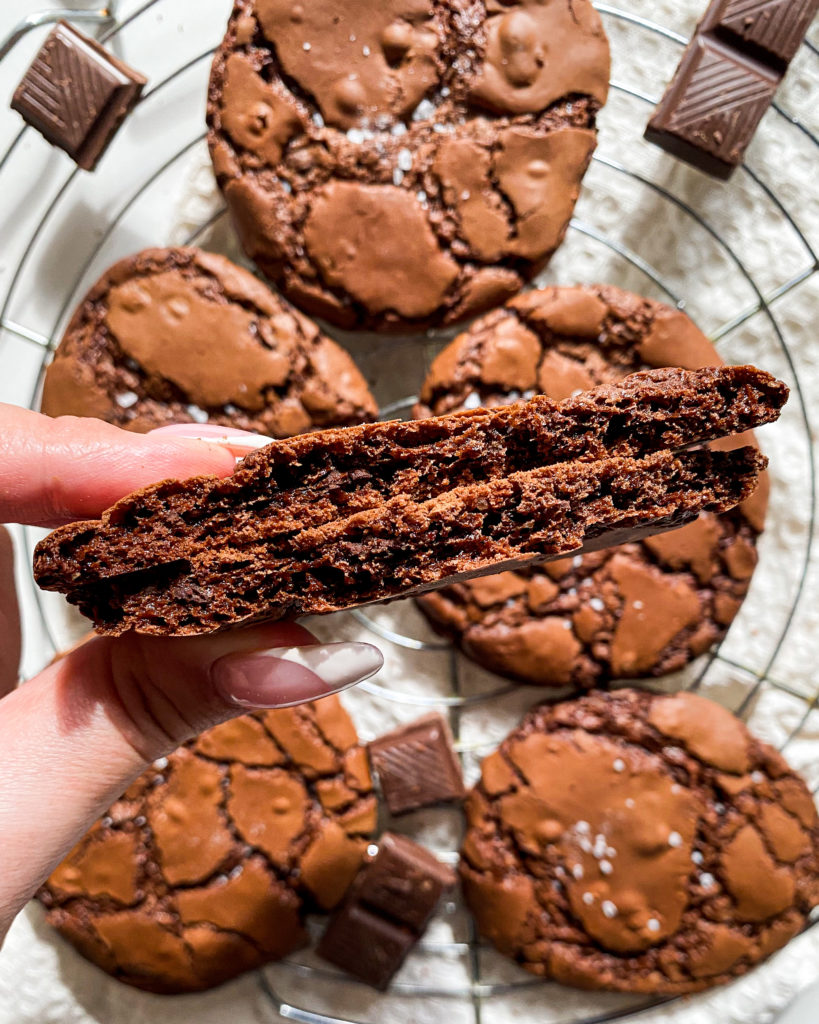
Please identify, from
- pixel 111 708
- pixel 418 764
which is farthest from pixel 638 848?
pixel 111 708

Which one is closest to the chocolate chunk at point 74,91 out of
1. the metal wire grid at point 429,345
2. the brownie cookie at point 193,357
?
the metal wire grid at point 429,345

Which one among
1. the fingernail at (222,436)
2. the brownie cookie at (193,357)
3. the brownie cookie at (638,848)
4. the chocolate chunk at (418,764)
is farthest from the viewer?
the chocolate chunk at (418,764)

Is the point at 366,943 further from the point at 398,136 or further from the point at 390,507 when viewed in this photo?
the point at 398,136

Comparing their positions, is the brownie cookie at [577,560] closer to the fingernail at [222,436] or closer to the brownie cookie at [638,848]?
the brownie cookie at [638,848]

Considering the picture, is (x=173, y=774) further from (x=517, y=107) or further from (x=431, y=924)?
(x=517, y=107)

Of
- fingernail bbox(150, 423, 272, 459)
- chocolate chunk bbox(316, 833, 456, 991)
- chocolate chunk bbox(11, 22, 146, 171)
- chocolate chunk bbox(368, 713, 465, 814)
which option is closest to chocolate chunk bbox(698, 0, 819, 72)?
chocolate chunk bbox(11, 22, 146, 171)

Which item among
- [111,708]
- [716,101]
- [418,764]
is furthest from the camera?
→ [418,764]
